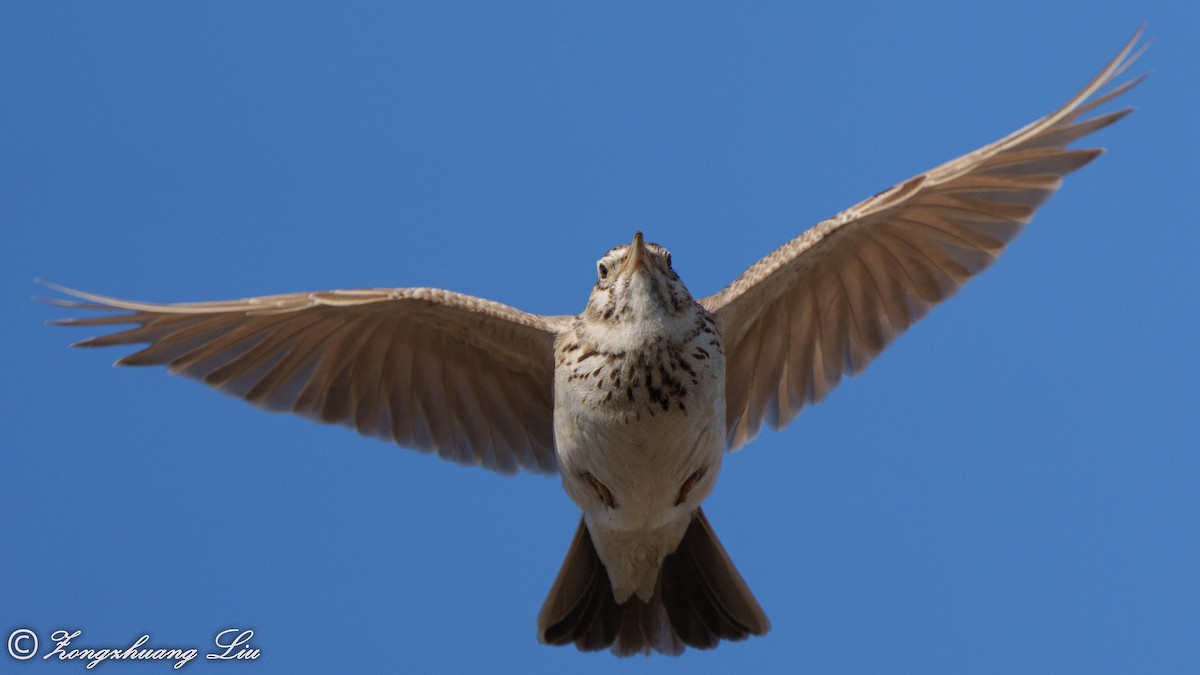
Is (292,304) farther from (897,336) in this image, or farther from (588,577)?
(897,336)

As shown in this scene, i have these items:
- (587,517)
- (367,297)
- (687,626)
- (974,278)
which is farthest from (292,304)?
(974,278)

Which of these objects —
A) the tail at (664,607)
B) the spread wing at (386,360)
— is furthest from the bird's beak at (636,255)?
the tail at (664,607)

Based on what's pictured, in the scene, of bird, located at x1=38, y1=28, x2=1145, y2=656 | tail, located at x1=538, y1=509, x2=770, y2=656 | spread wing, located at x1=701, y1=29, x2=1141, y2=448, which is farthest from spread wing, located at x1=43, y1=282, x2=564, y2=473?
spread wing, located at x1=701, y1=29, x2=1141, y2=448

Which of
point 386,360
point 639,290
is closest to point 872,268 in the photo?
point 639,290

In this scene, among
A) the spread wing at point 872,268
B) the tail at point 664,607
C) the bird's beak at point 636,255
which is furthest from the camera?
the tail at point 664,607

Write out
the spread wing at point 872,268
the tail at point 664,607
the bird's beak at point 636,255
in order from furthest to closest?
the tail at point 664,607
the spread wing at point 872,268
the bird's beak at point 636,255

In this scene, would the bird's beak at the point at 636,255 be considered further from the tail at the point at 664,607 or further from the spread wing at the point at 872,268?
the tail at the point at 664,607

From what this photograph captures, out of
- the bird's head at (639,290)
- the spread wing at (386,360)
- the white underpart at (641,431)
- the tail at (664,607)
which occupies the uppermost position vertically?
the spread wing at (386,360)

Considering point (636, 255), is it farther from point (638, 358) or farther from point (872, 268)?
point (872, 268)
